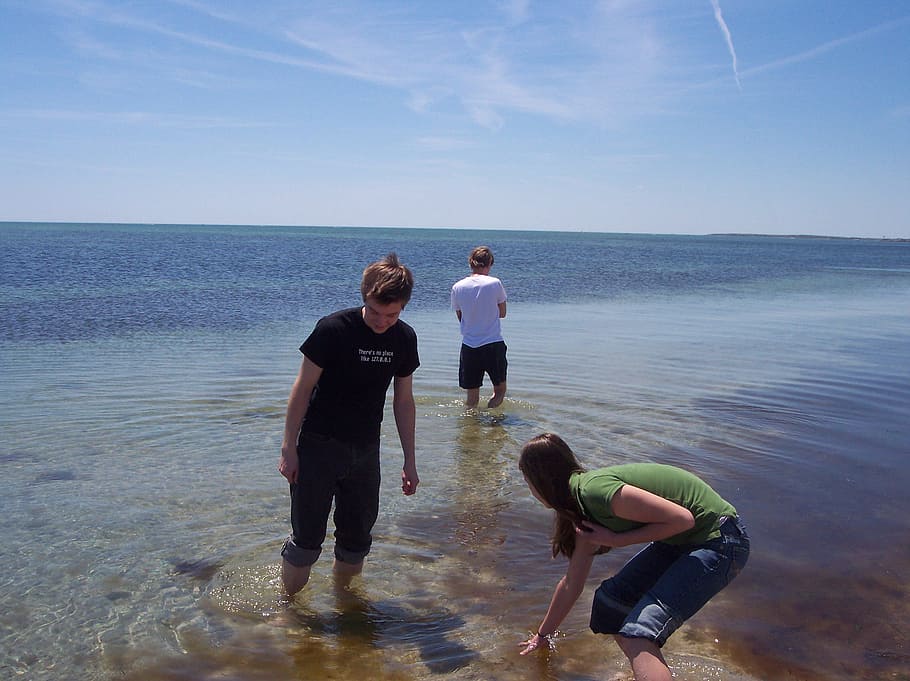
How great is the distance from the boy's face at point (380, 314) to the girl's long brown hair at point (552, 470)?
3.62 ft

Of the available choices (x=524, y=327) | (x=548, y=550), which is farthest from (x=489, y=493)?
(x=524, y=327)

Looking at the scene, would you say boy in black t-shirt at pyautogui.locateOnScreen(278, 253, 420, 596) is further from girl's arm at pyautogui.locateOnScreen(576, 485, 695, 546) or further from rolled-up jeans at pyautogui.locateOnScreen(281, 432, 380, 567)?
girl's arm at pyautogui.locateOnScreen(576, 485, 695, 546)

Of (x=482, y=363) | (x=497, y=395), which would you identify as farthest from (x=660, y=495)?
(x=497, y=395)

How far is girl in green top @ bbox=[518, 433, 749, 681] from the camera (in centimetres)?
315

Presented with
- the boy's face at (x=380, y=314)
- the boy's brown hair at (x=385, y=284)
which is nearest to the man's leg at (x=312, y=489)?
the boy's face at (x=380, y=314)

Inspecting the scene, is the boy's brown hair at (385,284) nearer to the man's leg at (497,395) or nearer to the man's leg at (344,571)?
the man's leg at (344,571)

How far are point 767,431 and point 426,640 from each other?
19.3 feet

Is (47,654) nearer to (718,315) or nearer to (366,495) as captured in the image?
(366,495)

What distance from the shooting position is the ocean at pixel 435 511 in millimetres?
4230

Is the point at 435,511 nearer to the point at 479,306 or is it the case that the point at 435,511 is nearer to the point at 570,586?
the point at 570,586

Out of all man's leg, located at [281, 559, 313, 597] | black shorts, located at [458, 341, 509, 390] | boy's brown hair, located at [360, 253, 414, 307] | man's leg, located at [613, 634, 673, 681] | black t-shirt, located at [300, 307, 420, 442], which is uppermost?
boy's brown hair, located at [360, 253, 414, 307]

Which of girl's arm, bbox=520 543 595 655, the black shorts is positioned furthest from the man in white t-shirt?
girl's arm, bbox=520 543 595 655

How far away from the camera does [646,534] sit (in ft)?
10.5

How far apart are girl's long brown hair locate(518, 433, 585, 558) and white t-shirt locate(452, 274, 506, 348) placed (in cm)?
560
